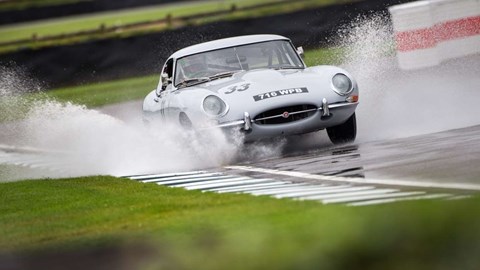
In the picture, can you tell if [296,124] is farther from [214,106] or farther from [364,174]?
[364,174]

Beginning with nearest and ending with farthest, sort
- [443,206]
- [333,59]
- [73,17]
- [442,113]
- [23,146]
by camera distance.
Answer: [443,206], [442,113], [23,146], [333,59], [73,17]

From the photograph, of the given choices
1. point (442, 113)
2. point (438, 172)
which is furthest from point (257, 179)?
point (442, 113)

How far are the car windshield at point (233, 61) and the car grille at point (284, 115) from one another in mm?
1337

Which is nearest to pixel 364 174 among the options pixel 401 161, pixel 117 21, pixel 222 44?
pixel 401 161

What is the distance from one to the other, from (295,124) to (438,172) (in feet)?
10.1

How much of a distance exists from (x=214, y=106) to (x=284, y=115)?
2.19ft

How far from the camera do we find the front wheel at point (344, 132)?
1231 cm

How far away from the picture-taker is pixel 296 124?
11.6m

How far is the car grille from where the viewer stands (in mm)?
11516

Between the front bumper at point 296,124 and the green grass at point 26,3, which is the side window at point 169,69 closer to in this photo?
the front bumper at point 296,124

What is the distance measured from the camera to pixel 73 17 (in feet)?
92.8

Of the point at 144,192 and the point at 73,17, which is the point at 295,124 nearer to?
the point at 144,192

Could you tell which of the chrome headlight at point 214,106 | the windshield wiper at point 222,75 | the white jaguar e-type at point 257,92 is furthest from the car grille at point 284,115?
the windshield wiper at point 222,75

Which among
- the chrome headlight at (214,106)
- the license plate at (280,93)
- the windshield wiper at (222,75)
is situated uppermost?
the windshield wiper at (222,75)
